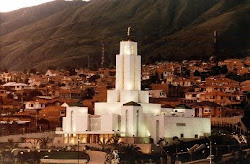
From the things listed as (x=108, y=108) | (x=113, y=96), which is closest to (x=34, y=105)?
(x=113, y=96)

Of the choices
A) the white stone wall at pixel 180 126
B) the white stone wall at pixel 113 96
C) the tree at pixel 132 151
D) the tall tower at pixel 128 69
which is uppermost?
the tall tower at pixel 128 69

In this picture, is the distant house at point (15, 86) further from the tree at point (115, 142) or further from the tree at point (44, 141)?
the tree at point (115, 142)

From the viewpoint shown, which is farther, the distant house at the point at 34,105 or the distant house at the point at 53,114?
Answer: the distant house at the point at 34,105

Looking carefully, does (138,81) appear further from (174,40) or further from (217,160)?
(174,40)

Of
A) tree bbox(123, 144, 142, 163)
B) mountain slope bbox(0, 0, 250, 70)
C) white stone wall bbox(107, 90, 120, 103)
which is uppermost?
mountain slope bbox(0, 0, 250, 70)

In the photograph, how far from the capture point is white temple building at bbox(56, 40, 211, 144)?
58.4 m

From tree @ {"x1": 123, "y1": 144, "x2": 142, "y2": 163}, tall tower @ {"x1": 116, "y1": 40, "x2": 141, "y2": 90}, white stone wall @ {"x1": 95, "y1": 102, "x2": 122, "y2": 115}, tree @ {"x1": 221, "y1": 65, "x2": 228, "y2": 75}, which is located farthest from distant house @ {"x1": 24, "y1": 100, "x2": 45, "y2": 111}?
tree @ {"x1": 221, "y1": 65, "x2": 228, "y2": 75}

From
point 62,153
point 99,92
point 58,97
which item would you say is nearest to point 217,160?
point 62,153

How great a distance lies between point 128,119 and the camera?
58.6m

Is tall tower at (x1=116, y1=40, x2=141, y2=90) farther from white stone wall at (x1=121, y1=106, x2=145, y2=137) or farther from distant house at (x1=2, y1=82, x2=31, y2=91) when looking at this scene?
distant house at (x1=2, y1=82, x2=31, y2=91)

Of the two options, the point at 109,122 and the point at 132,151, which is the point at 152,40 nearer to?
the point at 109,122

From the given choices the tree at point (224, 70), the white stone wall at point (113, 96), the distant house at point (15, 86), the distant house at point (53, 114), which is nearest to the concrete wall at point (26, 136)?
the white stone wall at point (113, 96)

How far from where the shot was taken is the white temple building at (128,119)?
2298 inches

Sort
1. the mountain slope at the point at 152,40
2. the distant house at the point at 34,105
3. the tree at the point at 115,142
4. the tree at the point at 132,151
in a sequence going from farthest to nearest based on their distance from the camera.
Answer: the mountain slope at the point at 152,40, the distant house at the point at 34,105, the tree at the point at 115,142, the tree at the point at 132,151
